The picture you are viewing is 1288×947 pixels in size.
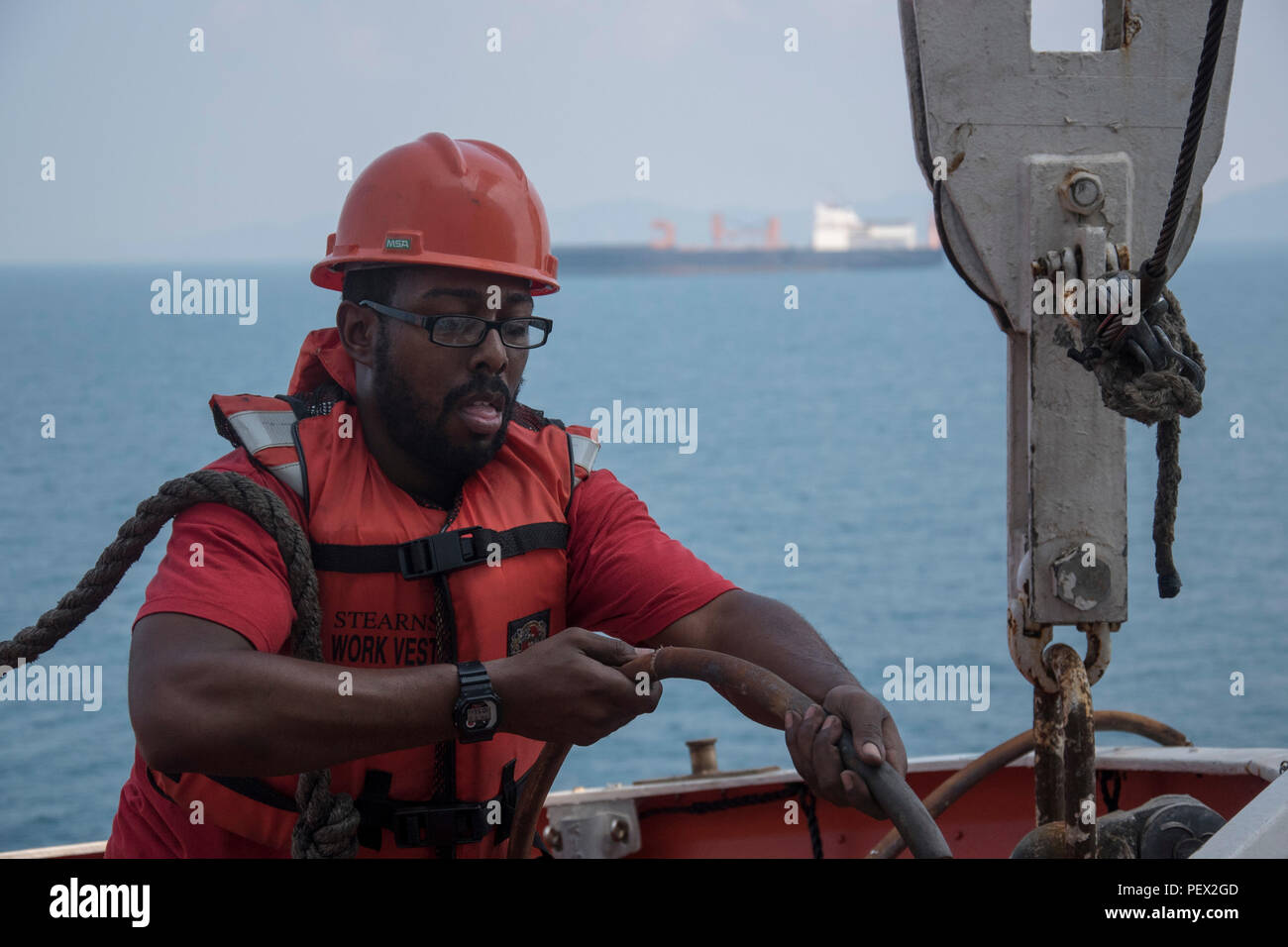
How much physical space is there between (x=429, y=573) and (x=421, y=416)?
330 millimetres

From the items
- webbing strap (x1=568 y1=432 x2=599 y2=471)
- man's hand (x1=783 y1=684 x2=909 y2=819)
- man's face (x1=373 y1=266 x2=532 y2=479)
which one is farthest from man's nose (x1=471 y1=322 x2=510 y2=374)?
man's hand (x1=783 y1=684 x2=909 y2=819)

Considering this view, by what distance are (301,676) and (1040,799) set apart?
5.02 ft

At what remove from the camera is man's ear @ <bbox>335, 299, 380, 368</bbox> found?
10.2ft

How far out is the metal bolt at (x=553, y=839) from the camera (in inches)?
188

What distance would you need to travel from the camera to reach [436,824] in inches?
118

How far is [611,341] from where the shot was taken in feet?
271

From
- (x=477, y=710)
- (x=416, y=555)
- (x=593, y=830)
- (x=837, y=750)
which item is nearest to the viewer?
(x=837, y=750)

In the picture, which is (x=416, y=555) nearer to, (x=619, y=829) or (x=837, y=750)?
(x=837, y=750)

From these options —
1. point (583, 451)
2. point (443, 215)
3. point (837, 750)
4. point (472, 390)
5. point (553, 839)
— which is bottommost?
point (553, 839)

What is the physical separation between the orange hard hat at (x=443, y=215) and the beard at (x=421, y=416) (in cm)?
19

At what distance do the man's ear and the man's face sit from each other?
0.02 meters

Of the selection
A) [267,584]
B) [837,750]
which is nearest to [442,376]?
[267,584]
